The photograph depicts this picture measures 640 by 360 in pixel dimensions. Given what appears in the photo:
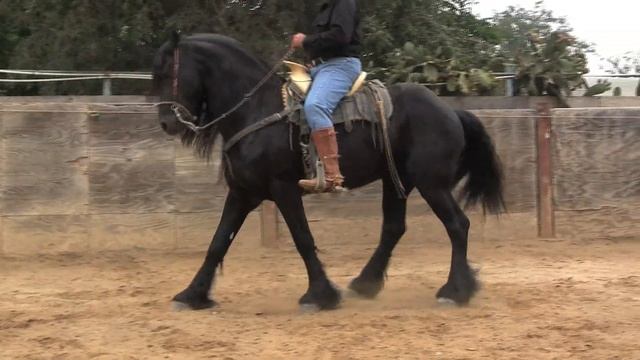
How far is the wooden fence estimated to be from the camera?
26.7ft

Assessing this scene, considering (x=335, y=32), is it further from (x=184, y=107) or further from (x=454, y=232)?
(x=454, y=232)

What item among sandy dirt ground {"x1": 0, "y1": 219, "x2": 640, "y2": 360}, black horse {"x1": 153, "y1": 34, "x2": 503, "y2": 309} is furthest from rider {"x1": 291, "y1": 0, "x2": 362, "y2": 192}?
sandy dirt ground {"x1": 0, "y1": 219, "x2": 640, "y2": 360}

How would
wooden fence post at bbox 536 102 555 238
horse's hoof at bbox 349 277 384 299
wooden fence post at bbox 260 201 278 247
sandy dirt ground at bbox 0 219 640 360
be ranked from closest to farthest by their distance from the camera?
sandy dirt ground at bbox 0 219 640 360
horse's hoof at bbox 349 277 384 299
wooden fence post at bbox 260 201 278 247
wooden fence post at bbox 536 102 555 238

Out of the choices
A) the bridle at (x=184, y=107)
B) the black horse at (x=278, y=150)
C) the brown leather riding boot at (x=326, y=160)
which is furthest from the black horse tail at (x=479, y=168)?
the bridle at (x=184, y=107)

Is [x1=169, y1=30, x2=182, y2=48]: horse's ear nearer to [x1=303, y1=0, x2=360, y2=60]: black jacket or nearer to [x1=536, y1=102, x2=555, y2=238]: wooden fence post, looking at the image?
[x1=303, y1=0, x2=360, y2=60]: black jacket

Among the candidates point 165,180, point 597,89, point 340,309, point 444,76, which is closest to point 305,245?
point 340,309

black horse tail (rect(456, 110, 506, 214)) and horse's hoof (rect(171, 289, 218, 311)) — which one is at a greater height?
black horse tail (rect(456, 110, 506, 214))

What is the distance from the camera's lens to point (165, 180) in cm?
846

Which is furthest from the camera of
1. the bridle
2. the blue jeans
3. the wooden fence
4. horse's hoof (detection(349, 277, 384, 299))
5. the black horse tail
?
the wooden fence

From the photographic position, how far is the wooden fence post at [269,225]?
8.54 m

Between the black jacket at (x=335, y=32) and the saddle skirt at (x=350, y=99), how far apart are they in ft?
0.72

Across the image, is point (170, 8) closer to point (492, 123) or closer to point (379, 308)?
point (492, 123)

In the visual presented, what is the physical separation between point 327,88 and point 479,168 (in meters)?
1.85

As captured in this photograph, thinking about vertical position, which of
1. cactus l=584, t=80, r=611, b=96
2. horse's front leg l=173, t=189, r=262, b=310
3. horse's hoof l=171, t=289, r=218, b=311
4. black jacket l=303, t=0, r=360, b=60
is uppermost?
black jacket l=303, t=0, r=360, b=60
